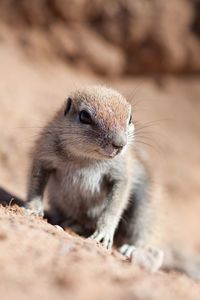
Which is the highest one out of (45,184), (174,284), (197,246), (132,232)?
(174,284)

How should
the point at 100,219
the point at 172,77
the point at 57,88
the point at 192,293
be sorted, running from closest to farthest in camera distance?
the point at 192,293
the point at 100,219
the point at 57,88
the point at 172,77

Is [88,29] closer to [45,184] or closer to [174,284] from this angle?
[45,184]

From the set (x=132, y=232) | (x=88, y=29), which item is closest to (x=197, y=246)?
(x=132, y=232)

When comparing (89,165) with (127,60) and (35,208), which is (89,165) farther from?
(127,60)

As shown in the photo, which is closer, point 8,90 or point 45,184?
point 45,184

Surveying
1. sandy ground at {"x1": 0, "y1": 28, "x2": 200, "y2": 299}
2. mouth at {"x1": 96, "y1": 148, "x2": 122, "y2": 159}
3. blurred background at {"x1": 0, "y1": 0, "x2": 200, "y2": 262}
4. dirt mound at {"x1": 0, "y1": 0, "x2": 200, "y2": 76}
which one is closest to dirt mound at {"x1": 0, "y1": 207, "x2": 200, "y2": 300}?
sandy ground at {"x1": 0, "y1": 28, "x2": 200, "y2": 299}

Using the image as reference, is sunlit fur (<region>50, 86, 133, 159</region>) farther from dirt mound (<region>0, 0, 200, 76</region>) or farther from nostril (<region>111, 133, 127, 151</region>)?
dirt mound (<region>0, 0, 200, 76</region>)

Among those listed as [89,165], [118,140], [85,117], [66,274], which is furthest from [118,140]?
[66,274]

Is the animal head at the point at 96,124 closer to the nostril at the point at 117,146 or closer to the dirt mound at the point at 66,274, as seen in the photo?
the nostril at the point at 117,146
